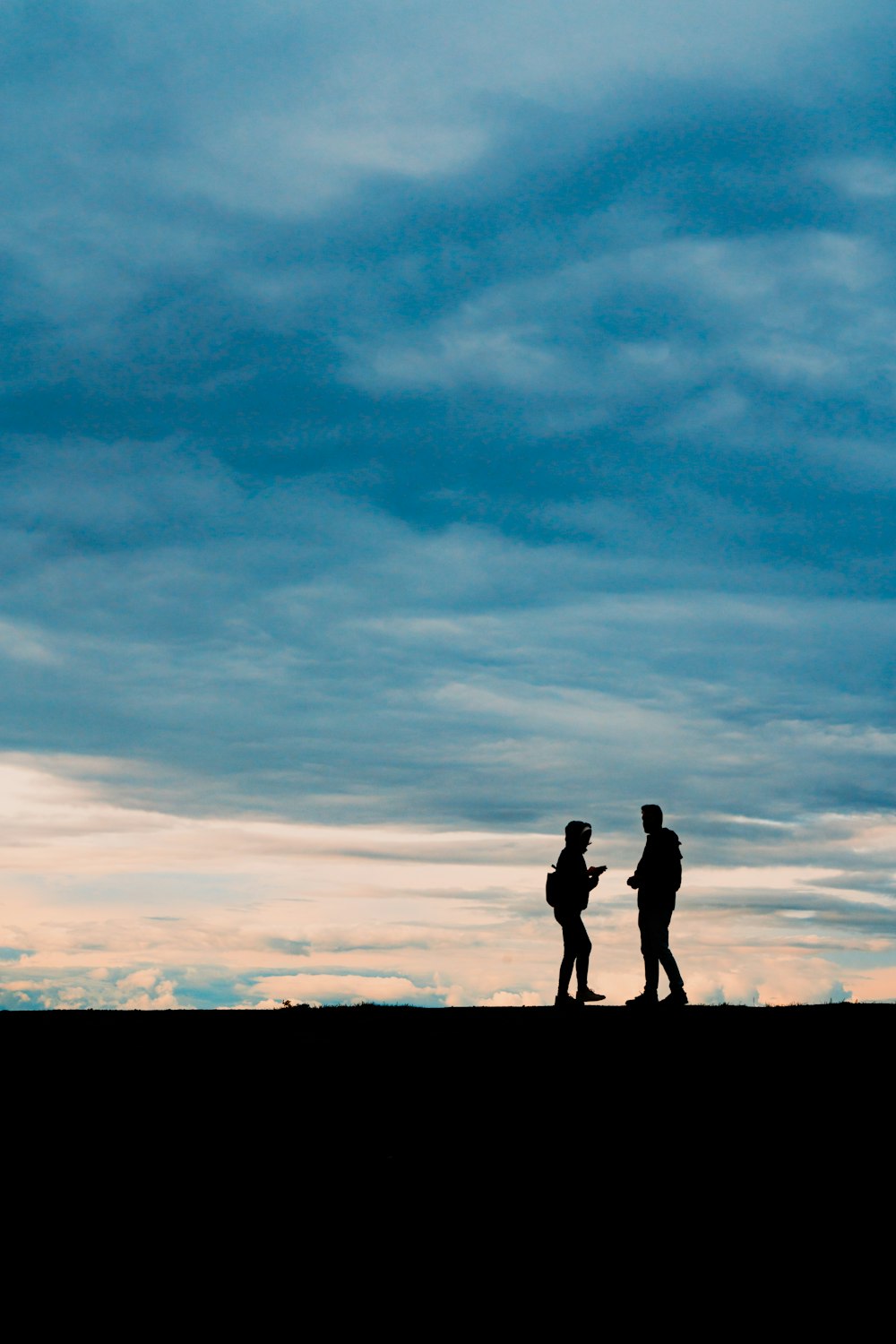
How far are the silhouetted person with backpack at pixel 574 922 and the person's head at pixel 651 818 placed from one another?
2.83 ft

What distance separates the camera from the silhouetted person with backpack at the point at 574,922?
18375mm

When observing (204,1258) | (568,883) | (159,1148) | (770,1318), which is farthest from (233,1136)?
(568,883)

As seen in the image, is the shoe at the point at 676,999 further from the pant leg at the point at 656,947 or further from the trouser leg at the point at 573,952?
the trouser leg at the point at 573,952

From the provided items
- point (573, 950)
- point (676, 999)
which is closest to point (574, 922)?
point (573, 950)

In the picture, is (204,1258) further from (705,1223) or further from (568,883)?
(568,883)

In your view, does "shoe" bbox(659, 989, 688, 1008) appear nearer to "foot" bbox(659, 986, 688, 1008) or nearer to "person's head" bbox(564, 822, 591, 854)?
"foot" bbox(659, 986, 688, 1008)


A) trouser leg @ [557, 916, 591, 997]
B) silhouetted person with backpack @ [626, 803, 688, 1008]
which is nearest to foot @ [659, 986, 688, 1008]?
silhouetted person with backpack @ [626, 803, 688, 1008]

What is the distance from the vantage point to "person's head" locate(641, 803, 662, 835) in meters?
18.4

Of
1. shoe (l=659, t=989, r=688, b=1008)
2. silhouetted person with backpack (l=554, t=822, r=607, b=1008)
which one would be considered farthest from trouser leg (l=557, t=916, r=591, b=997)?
shoe (l=659, t=989, r=688, b=1008)

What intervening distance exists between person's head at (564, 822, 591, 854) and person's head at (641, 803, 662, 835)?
2.65 feet

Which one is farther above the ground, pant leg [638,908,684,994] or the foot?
pant leg [638,908,684,994]

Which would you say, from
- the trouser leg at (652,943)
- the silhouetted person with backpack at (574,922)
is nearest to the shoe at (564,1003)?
the silhouetted person with backpack at (574,922)

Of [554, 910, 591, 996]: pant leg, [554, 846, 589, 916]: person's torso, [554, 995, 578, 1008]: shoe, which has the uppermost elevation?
[554, 846, 589, 916]: person's torso

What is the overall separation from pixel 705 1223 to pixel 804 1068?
502 cm
